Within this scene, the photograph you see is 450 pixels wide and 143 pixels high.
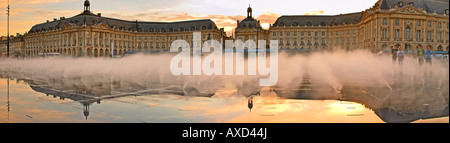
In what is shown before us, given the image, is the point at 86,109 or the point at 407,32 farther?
the point at 407,32

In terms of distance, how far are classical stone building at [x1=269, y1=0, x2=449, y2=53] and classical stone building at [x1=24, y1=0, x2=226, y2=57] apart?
1132 inches

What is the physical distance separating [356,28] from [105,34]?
3340 inches

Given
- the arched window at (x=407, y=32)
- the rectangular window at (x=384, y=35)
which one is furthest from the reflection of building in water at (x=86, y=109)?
the rectangular window at (x=384, y=35)

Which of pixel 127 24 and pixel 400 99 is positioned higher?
pixel 127 24

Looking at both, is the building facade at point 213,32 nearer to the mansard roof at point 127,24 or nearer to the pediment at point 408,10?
the mansard roof at point 127,24

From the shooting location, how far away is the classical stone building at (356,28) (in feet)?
250

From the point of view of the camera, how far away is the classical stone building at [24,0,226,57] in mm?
120731

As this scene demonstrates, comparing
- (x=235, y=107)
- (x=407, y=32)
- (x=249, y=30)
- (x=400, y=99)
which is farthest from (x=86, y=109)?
(x=249, y=30)

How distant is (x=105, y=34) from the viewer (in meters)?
123

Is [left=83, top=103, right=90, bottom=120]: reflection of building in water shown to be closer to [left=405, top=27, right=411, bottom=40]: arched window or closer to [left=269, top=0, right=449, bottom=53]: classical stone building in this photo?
[left=269, top=0, right=449, bottom=53]: classical stone building

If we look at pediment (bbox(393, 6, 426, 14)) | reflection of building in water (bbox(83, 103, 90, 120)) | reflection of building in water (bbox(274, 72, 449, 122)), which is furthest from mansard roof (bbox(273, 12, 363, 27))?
reflection of building in water (bbox(83, 103, 90, 120))

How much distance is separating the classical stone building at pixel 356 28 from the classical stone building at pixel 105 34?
2875 centimetres

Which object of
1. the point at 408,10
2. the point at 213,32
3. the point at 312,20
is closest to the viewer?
the point at 408,10

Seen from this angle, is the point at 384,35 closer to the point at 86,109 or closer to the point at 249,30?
the point at 249,30
